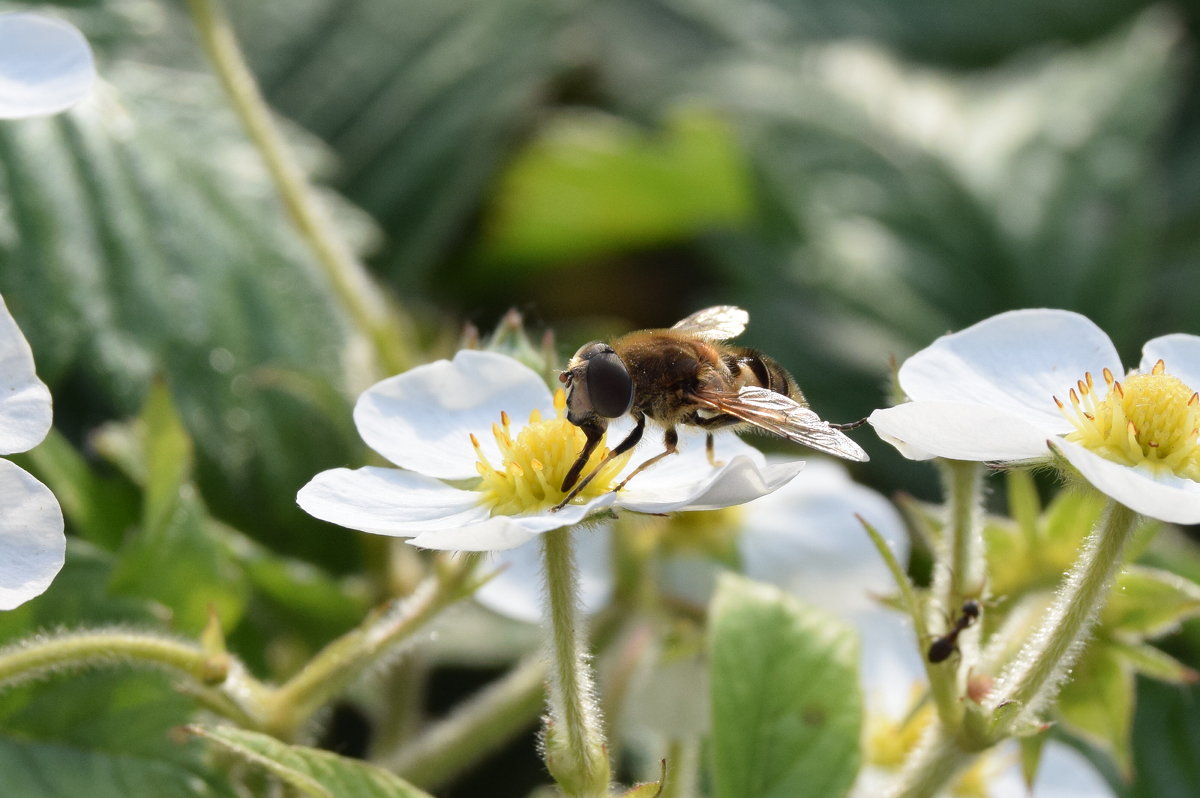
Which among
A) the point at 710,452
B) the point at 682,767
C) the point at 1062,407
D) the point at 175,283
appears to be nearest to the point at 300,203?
the point at 175,283

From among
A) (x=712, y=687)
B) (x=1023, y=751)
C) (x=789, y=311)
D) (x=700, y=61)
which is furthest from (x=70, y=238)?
(x=700, y=61)

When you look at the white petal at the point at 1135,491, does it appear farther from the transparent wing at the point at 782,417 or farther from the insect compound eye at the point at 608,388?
the insect compound eye at the point at 608,388

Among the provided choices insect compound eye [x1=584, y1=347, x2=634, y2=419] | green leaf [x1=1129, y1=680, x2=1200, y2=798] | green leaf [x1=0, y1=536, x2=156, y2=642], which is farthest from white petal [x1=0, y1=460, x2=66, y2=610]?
green leaf [x1=1129, y1=680, x2=1200, y2=798]

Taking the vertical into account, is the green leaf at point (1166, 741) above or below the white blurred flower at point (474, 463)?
below

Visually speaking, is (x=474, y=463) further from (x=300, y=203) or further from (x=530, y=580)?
(x=300, y=203)

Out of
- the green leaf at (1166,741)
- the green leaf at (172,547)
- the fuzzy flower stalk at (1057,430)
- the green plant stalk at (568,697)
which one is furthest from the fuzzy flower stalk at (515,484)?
the green leaf at (1166,741)

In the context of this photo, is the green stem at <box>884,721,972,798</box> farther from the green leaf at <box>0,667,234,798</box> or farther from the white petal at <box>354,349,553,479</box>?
the green leaf at <box>0,667,234,798</box>
